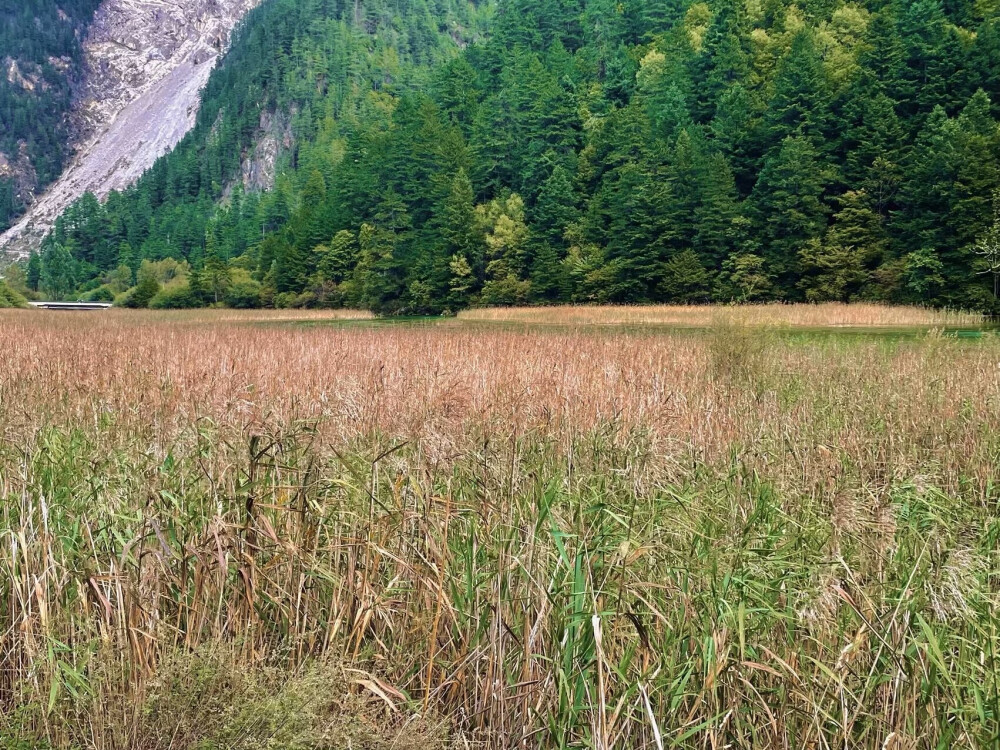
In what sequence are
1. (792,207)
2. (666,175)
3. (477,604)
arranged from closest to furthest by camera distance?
(477,604) → (792,207) → (666,175)

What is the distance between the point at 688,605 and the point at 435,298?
51728mm

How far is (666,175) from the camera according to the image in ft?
157

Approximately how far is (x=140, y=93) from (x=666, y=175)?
18384 cm

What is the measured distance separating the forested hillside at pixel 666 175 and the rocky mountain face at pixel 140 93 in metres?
79.1

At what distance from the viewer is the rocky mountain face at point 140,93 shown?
156750mm

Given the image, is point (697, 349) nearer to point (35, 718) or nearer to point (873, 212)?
point (35, 718)

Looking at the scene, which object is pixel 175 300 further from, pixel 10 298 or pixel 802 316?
pixel 802 316

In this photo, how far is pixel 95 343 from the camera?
13328mm

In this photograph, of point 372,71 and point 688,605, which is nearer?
point 688,605

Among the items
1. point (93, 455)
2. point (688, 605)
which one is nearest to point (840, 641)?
point (688, 605)

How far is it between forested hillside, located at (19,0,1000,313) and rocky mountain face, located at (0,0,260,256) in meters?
79.1

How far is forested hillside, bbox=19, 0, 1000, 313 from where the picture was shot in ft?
133

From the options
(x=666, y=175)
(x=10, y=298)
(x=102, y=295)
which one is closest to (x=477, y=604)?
(x=666, y=175)

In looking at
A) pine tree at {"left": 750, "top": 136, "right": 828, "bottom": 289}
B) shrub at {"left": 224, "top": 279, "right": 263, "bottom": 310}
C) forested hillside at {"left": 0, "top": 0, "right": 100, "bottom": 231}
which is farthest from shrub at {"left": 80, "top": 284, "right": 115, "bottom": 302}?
forested hillside at {"left": 0, "top": 0, "right": 100, "bottom": 231}
